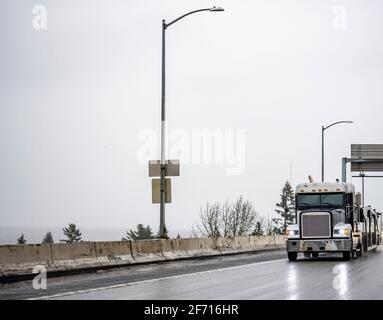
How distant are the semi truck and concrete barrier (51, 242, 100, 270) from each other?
981 cm

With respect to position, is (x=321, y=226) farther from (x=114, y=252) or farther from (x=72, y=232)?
(x=72, y=232)

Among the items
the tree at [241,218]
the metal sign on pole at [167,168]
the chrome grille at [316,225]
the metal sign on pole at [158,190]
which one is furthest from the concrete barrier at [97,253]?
the tree at [241,218]

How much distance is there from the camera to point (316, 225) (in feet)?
104

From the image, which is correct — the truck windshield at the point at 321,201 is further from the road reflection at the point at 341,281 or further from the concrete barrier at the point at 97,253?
the road reflection at the point at 341,281

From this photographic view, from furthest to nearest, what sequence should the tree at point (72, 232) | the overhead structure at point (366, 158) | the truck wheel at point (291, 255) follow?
1. the tree at point (72, 232)
2. the overhead structure at point (366, 158)
3. the truck wheel at point (291, 255)

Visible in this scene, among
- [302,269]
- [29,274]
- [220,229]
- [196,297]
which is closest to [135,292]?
[196,297]

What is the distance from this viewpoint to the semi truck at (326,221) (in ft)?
103

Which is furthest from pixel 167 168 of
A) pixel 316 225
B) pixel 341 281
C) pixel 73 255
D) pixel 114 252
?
pixel 341 281

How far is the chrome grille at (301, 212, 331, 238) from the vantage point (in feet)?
104

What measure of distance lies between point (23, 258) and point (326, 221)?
14.5 m
